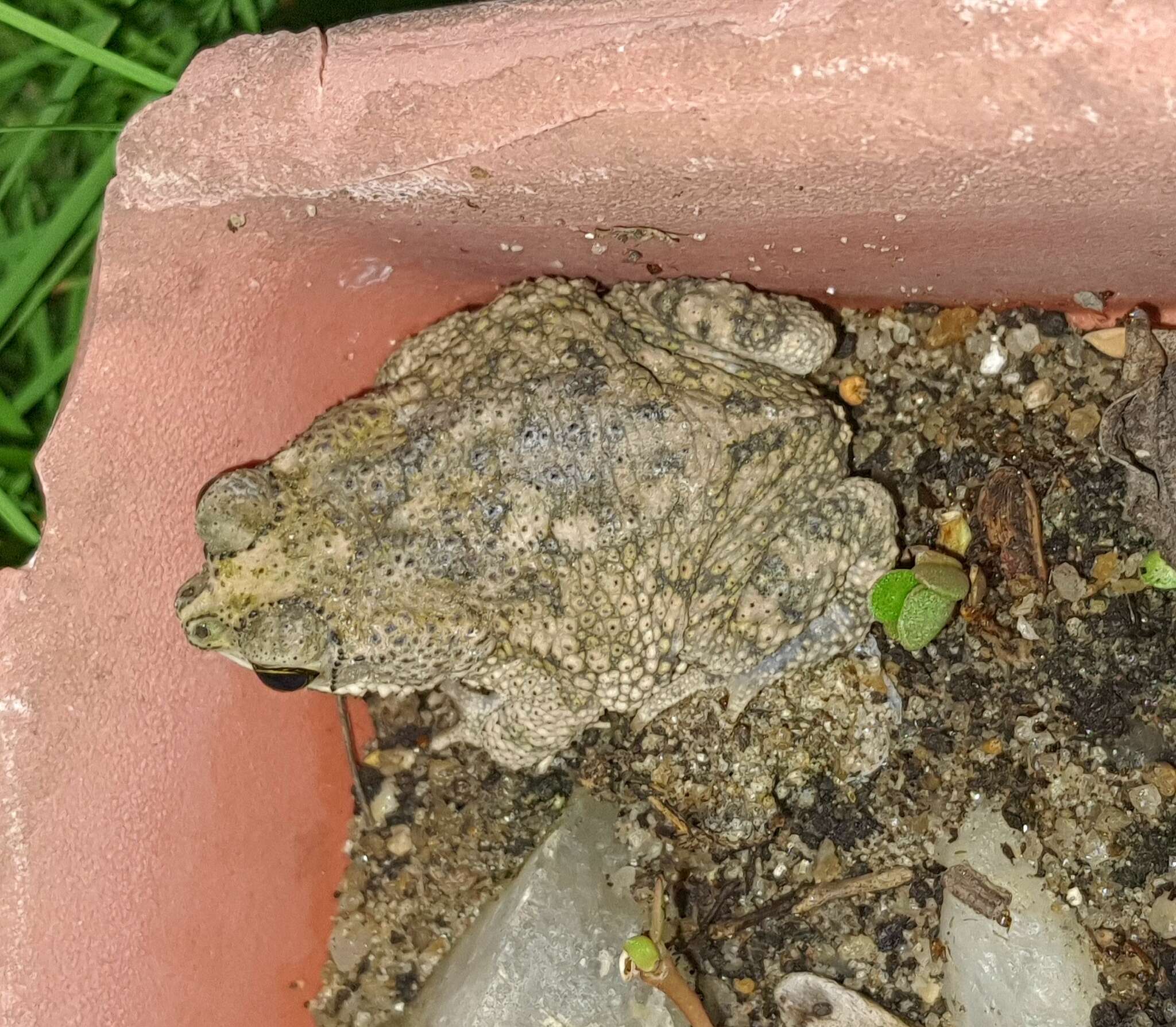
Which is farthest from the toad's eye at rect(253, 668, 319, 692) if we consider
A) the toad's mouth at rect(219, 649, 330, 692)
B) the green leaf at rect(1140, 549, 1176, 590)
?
the green leaf at rect(1140, 549, 1176, 590)

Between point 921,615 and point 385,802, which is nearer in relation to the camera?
point 921,615

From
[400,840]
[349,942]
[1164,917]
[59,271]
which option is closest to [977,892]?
[1164,917]

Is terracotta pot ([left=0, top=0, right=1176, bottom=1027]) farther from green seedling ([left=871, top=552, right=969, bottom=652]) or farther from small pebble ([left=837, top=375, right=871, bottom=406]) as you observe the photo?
green seedling ([left=871, top=552, right=969, bottom=652])

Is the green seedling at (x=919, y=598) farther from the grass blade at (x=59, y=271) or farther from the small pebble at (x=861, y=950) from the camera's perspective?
the grass blade at (x=59, y=271)


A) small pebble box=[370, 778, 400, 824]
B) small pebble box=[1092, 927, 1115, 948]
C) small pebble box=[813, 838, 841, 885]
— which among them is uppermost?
small pebble box=[370, 778, 400, 824]

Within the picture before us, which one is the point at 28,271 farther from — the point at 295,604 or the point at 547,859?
the point at 547,859

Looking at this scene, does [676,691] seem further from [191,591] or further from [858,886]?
[191,591]
